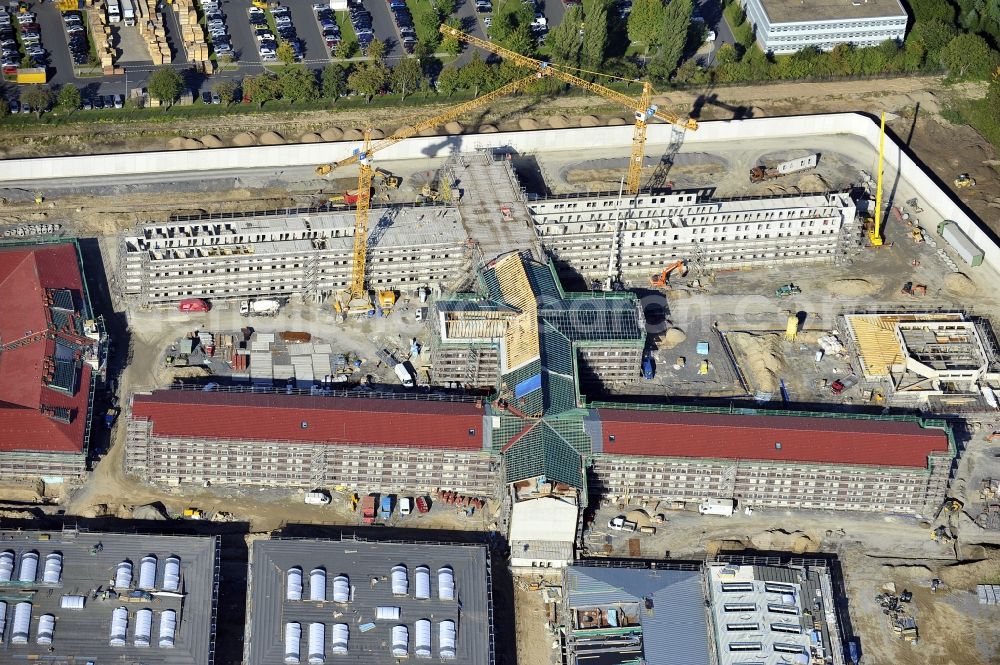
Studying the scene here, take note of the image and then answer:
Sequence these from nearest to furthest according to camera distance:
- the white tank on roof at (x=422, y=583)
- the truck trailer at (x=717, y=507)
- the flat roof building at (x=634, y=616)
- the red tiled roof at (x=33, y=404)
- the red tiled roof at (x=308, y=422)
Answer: the flat roof building at (x=634, y=616) < the white tank on roof at (x=422, y=583) < the red tiled roof at (x=308, y=422) < the red tiled roof at (x=33, y=404) < the truck trailer at (x=717, y=507)

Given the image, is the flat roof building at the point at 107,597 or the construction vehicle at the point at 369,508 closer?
the flat roof building at the point at 107,597

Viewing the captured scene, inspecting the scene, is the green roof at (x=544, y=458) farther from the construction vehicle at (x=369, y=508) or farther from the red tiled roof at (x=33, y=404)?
the red tiled roof at (x=33, y=404)

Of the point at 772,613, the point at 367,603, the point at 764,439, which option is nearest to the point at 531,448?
the point at 367,603

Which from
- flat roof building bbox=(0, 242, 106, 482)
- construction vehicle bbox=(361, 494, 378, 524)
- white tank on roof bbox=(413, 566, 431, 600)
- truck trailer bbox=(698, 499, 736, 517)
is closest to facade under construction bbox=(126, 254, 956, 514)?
truck trailer bbox=(698, 499, 736, 517)

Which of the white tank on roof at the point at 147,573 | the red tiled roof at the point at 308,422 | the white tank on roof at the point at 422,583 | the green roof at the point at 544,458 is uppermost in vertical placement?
the green roof at the point at 544,458

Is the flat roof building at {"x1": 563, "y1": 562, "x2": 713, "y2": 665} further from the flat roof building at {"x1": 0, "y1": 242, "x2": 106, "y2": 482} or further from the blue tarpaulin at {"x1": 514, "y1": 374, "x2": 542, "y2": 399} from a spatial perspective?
the flat roof building at {"x1": 0, "y1": 242, "x2": 106, "y2": 482}

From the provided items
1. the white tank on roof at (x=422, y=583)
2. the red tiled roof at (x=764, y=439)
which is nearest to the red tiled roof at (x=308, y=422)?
the white tank on roof at (x=422, y=583)
